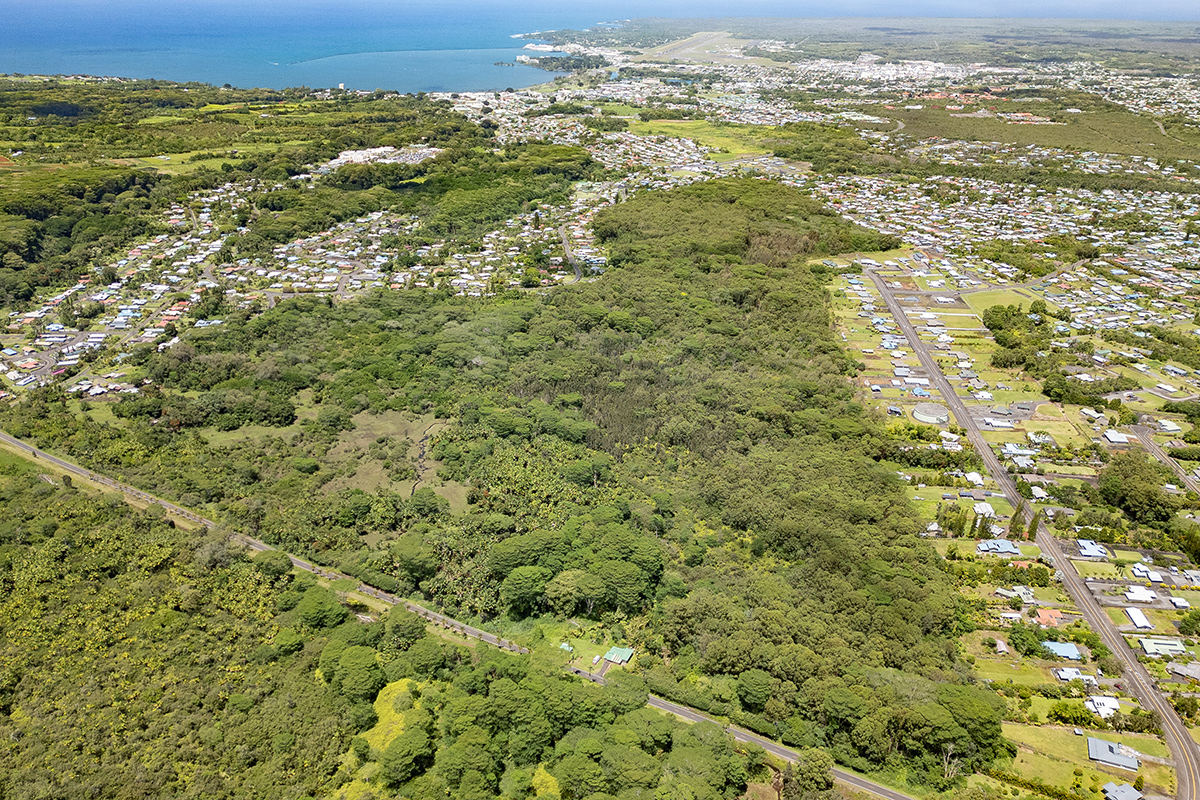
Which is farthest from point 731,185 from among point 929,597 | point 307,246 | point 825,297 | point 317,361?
point 929,597

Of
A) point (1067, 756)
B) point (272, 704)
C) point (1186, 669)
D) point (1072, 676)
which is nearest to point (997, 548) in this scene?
point (1072, 676)

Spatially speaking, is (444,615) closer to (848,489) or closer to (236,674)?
(236,674)

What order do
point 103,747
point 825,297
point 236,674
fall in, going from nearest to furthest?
point 103,747
point 236,674
point 825,297

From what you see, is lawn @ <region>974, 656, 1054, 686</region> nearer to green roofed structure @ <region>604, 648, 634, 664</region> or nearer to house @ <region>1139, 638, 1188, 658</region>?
house @ <region>1139, 638, 1188, 658</region>

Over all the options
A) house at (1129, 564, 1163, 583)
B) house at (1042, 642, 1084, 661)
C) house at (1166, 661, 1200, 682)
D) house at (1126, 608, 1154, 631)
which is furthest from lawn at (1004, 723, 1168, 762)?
house at (1129, 564, 1163, 583)

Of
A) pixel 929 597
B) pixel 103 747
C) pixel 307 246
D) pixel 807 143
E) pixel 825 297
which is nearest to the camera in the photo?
pixel 103 747
